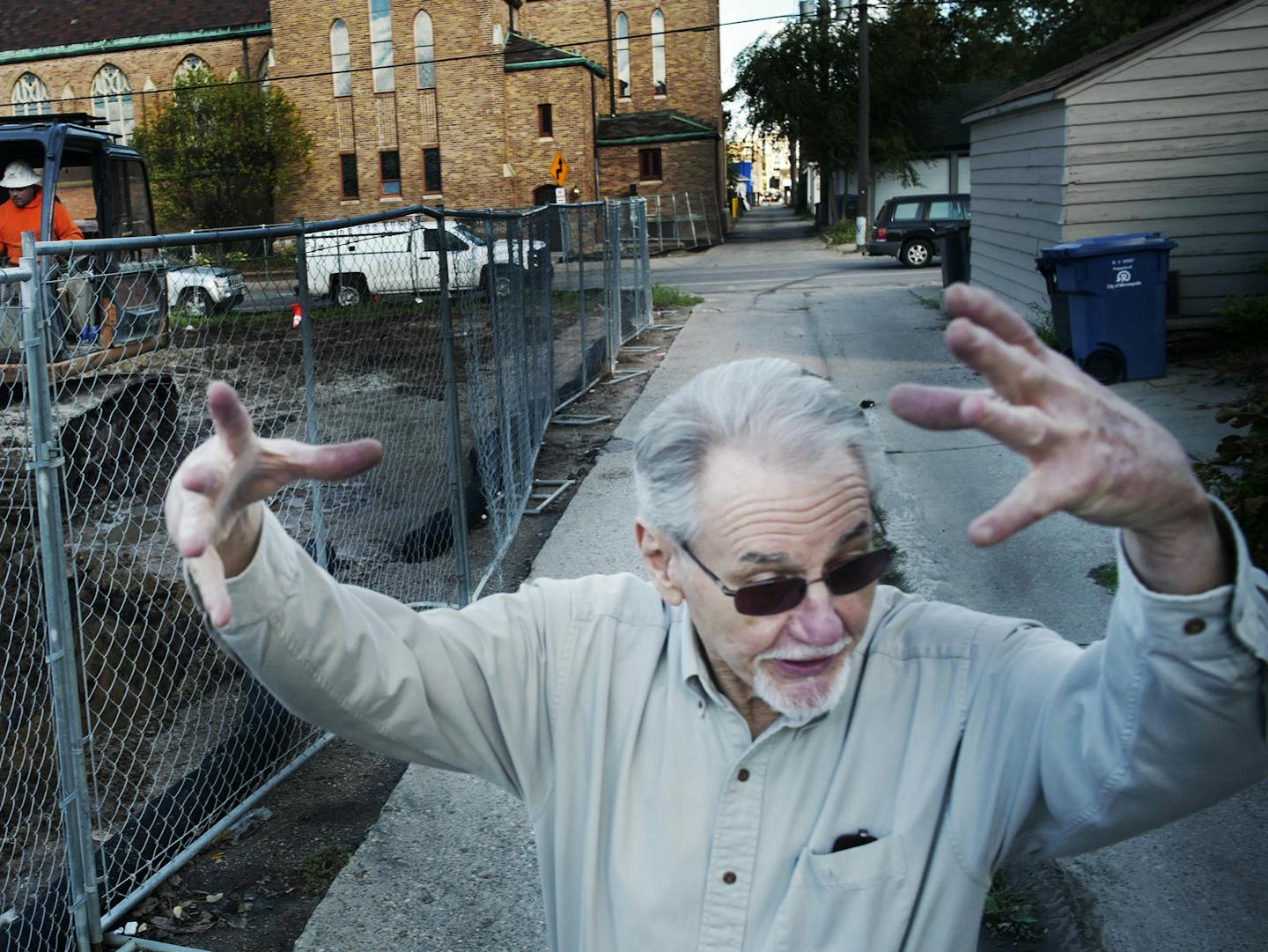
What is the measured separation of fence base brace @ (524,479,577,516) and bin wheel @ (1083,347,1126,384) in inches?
187

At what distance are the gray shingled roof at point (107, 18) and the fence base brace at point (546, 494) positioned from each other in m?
38.7

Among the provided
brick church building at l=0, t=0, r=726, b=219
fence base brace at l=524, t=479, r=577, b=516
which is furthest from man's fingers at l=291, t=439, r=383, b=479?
brick church building at l=0, t=0, r=726, b=219

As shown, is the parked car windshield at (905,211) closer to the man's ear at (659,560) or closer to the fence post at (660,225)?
the fence post at (660,225)

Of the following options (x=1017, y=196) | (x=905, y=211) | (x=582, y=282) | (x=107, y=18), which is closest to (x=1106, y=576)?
(x=582, y=282)

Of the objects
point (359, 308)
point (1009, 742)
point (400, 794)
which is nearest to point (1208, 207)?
point (359, 308)

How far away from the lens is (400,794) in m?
4.31

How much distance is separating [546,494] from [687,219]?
116 ft

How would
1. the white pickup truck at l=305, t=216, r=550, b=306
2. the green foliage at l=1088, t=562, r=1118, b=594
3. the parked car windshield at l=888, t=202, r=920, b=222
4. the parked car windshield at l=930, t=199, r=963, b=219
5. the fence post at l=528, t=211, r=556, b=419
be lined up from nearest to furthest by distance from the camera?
the green foliage at l=1088, t=562, r=1118, b=594
the white pickup truck at l=305, t=216, r=550, b=306
the fence post at l=528, t=211, r=556, b=419
the parked car windshield at l=888, t=202, r=920, b=222
the parked car windshield at l=930, t=199, r=963, b=219

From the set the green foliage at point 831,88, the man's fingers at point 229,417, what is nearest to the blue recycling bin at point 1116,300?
the man's fingers at point 229,417

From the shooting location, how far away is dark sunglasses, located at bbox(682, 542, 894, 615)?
179 cm

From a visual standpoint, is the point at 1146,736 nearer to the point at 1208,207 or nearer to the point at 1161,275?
the point at 1161,275

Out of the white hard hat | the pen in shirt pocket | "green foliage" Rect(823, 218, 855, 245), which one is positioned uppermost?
the white hard hat

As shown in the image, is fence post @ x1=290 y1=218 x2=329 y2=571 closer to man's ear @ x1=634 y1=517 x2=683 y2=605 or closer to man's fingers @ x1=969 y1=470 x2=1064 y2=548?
man's ear @ x1=634 y1=517 x2=683 y2=605

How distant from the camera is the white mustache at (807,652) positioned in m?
1.80
